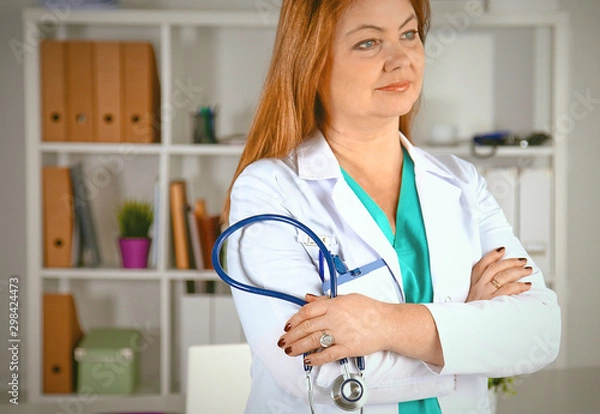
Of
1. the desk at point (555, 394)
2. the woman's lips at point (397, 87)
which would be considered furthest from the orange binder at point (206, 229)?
the woman's lips at point (397, 87)

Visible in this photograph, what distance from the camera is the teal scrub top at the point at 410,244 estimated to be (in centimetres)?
101

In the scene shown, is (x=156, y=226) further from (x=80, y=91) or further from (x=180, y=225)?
(x=80, y=91)

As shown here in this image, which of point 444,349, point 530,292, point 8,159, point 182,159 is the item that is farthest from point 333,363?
point 8,159

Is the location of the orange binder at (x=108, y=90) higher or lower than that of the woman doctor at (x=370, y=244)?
higher

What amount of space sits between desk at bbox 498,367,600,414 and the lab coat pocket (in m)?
0.79

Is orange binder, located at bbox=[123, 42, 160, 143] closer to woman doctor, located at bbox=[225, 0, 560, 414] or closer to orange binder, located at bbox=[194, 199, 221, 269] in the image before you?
orange binder, located at bbox=[194, 199, 221, 269]

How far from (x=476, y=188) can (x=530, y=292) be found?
20cm

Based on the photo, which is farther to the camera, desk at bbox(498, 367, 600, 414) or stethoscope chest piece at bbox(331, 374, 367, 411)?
desk at bbox(498, 367, 600, 414)

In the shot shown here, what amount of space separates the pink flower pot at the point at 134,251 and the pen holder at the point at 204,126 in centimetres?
38

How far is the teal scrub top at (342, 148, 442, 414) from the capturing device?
101cm

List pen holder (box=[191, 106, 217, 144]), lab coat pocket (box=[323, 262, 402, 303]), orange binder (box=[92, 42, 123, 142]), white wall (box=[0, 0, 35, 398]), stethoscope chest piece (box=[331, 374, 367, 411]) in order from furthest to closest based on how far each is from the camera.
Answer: white wall (box=[0, 0, 35, 398]) < pen holder (box=[191, 106, 217, 144]) < orange binder (box=[92, 42, 123, 142]) < lab coat pocket (box=[323, 262, 402, 303]) < stethoscope chest piece (box=[331, 374, 367, 411])

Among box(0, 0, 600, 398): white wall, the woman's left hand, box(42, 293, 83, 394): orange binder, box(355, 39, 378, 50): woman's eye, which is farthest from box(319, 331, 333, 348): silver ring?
box(0, 0, 600, 398): white wall

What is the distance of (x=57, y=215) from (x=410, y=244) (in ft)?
5.60

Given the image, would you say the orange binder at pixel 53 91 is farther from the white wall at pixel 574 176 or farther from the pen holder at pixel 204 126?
the pen holder at pixel 204 126
